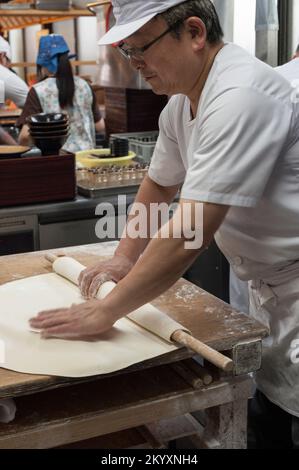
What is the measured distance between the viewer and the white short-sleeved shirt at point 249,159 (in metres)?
1.19

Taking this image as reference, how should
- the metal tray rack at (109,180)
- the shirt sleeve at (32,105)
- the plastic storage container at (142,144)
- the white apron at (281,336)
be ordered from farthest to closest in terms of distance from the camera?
1. the shirt sleeve at (32,105)
2. the plastic storage container at (142,144)
3. the metal tray rack at (109,180)
4. the white apron at (281,336)

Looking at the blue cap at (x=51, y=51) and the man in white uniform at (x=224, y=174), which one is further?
the blue cap at (x=51, y=51)

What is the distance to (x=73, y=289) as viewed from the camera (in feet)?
5.31

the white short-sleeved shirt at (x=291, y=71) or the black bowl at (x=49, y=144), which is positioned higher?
the white short-sleeved shirt at (x=291, y=71)

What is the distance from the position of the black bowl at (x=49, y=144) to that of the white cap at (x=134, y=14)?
141 cm

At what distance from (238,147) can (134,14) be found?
375 millimetres

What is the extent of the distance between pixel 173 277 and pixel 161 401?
260 millimetres

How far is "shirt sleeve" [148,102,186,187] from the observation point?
1.68 m

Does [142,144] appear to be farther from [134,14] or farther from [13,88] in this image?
[134,14]

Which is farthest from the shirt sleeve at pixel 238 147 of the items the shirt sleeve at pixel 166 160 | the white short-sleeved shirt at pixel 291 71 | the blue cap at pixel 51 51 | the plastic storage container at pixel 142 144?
the blue cap at pixel 51 51

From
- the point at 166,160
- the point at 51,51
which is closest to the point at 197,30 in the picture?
the point at 166,160

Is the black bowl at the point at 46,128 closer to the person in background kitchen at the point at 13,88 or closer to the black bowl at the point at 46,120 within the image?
the black bowl at the point at 46,120

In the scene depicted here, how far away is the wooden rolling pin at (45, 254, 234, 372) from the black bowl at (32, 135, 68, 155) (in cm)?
165

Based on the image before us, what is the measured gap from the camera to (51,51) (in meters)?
4.18
